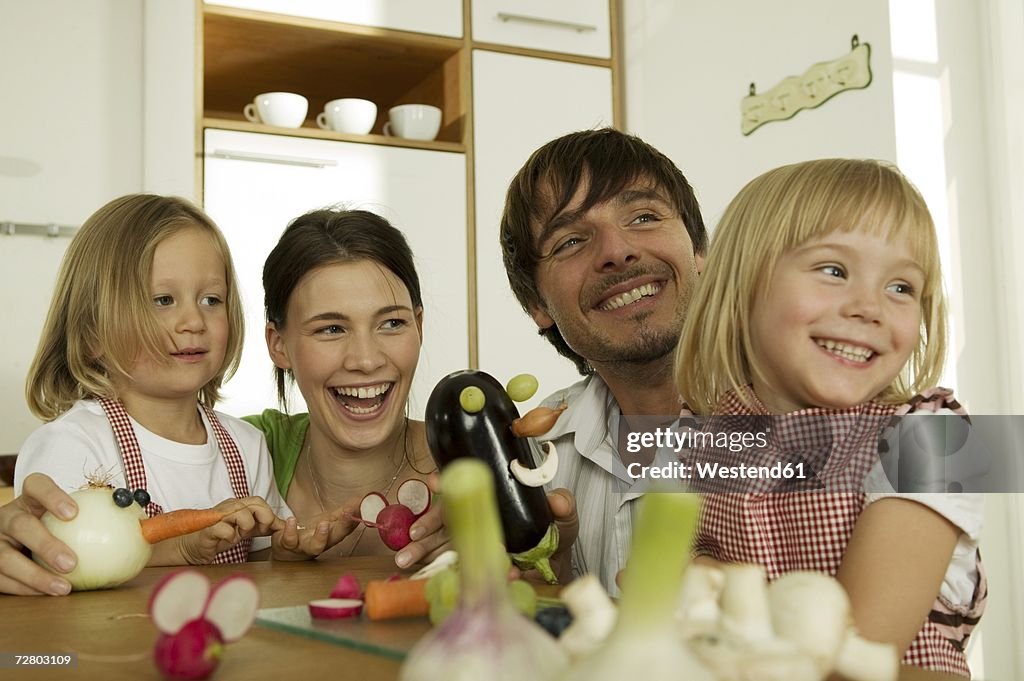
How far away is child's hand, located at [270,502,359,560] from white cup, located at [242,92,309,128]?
1.80 m

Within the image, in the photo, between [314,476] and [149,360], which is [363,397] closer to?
[314,476]

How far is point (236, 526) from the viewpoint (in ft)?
3.50

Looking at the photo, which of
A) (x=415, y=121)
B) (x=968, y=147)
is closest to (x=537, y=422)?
(x=968, y=147)

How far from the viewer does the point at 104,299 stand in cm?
145

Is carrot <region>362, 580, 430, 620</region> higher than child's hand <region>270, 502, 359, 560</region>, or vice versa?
carrot <region>362, 580, 430, 620</region>

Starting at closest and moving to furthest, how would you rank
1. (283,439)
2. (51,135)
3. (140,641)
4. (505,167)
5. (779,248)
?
(140,641) → (779,248) → (283,439) → (51,135) → (505,167)

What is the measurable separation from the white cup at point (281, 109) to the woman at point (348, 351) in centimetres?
115

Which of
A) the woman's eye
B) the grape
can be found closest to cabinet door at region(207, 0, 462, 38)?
the woman's eye

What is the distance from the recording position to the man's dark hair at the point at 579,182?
4.74 ft

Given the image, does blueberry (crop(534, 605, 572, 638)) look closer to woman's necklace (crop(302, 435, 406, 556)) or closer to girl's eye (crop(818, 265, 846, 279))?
girl's eye (crop(818, 265, 846, 279))

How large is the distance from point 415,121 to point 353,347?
58.8 inches

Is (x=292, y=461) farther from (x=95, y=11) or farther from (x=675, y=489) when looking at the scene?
(x=95, y=11)

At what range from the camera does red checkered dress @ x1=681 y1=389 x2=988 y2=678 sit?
79 cm

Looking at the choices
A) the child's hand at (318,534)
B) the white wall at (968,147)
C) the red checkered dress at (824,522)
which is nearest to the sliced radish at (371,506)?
the child's hand at (318,534)
